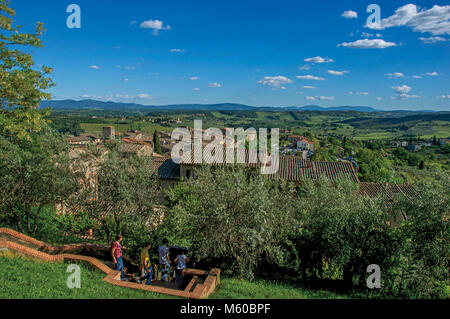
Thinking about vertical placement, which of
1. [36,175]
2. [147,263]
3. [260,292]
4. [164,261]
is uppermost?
[36,175]

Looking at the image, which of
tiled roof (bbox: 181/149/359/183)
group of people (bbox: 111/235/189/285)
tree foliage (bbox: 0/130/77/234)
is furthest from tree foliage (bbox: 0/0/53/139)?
tiled roof (bbox: 181/149/359/183)

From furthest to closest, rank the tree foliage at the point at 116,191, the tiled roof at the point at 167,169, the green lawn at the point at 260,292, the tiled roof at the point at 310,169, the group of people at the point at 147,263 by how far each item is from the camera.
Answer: the tiled roof at the point at 167,169, the tiled roof at the point at 310,169, the tree foliage at the point at 116,191, the group of people at the point at 147,263, the green lawn at the point at 260,292

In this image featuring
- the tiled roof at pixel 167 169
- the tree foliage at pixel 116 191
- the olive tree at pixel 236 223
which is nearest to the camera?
the olive tree at pixel 236 223

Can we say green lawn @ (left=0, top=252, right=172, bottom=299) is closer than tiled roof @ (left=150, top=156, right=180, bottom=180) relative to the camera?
Yes

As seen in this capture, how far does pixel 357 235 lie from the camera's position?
11.0 m

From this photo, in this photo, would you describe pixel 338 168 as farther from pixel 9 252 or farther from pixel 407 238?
pixel 9 252

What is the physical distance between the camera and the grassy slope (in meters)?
8.04

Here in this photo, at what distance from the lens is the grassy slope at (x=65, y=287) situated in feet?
26.4

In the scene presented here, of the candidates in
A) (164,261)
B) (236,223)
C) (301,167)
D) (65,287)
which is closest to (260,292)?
(236,223)

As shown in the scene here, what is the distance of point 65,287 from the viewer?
8.52 metres

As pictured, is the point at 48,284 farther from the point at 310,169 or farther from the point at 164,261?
the point at 310,169

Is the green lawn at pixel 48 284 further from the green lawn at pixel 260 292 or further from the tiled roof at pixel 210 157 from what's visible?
the tiled roof at pixel 210 157

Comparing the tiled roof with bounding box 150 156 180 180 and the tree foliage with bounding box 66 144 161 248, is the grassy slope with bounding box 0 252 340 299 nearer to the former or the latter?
the tree foliage with bounding box 66 144 161 248

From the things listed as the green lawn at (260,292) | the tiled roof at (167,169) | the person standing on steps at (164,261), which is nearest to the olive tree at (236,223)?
the green lawn at (260,292)
